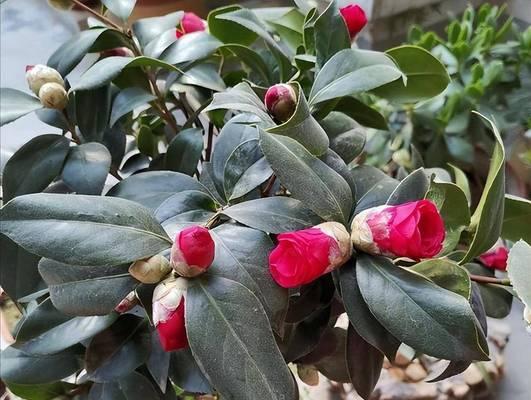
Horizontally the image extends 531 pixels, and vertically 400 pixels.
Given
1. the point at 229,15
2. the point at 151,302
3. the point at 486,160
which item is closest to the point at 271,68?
the point at 229,15

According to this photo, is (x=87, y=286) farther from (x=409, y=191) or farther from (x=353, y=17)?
(x=353, y=17)

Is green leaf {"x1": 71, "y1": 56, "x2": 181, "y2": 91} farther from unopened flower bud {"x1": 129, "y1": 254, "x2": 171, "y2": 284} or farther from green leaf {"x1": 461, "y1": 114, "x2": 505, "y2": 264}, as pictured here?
green leaf {"x1": 461, "y1": 114, "x2": 505, "y2": 264}

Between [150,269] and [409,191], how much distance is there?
0.19 m

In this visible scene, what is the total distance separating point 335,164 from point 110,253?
7.6 inches

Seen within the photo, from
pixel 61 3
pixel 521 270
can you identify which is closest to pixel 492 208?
pixel 521 270

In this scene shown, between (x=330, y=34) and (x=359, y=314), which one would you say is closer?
(x=359, y=314)

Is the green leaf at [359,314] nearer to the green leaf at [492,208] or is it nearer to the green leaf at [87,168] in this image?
the green leaf at [492,208]

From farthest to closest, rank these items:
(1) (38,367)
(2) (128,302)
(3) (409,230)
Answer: (1) (38,367) < (2) (128,302) < (3) (409,230)

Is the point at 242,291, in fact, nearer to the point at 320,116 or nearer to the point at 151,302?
the point at 151,302

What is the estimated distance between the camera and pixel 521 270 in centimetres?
39

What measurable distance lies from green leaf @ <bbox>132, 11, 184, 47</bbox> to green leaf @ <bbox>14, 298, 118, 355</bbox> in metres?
0.32

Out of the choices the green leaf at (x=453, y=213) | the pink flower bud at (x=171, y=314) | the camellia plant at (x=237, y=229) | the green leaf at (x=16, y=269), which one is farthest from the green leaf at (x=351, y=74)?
the green leaf at (x=16, y=269)

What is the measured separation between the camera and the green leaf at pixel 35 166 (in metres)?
0.54

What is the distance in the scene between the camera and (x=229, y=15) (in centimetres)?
57
